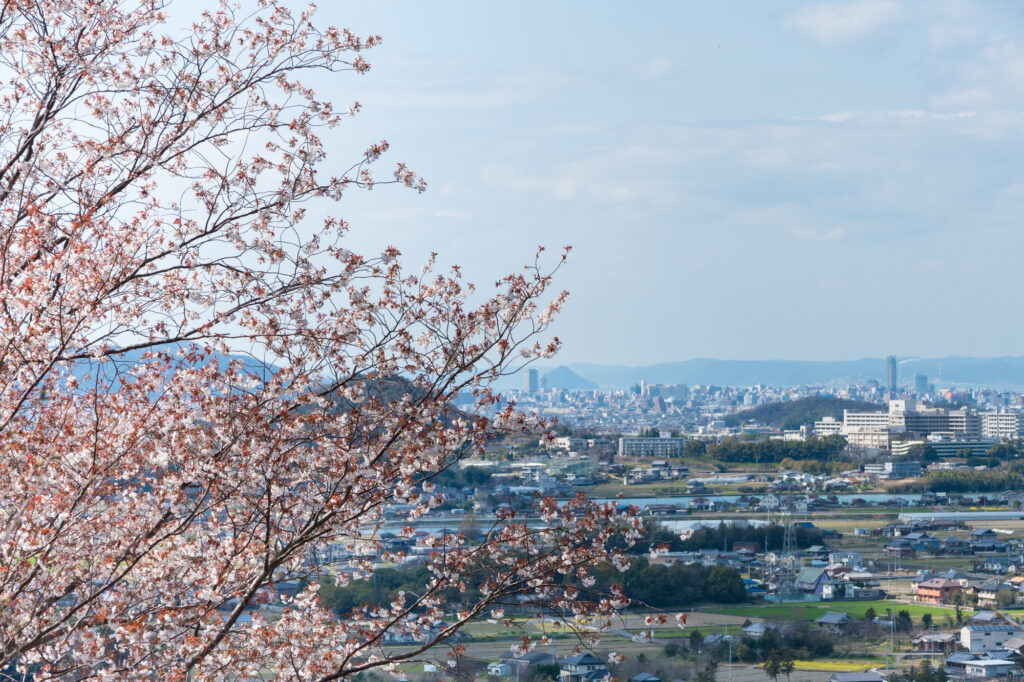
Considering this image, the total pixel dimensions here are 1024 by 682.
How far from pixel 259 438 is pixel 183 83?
104 cm

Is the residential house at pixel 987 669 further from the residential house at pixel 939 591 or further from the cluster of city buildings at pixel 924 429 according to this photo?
the cluster of city buildings at pixel 924 429

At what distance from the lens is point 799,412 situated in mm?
57781

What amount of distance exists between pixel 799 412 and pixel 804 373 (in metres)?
122

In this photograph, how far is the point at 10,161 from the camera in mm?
2539

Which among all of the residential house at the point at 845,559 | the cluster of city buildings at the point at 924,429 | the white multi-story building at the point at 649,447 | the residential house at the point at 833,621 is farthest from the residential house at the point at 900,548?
the cluster of city buildings at the point at 924,429

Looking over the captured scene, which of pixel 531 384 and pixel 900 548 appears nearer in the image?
pixel 900 548

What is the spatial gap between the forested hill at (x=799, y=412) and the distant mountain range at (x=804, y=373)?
76384mm

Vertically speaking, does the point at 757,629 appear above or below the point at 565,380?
below

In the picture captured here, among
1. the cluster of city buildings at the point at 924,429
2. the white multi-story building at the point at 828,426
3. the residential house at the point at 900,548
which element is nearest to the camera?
the residential house at the point at 900,548

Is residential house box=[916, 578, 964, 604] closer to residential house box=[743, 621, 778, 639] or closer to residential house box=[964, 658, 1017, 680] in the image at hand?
residential house box=[743, 621, 778, 639]

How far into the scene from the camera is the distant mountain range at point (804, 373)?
15275 centimetres

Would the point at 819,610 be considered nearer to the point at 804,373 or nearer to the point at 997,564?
the point at 997,564

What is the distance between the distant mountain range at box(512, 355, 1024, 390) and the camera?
501ft

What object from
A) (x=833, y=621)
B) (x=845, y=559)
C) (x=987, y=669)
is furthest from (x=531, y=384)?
(x=987, y=669)
